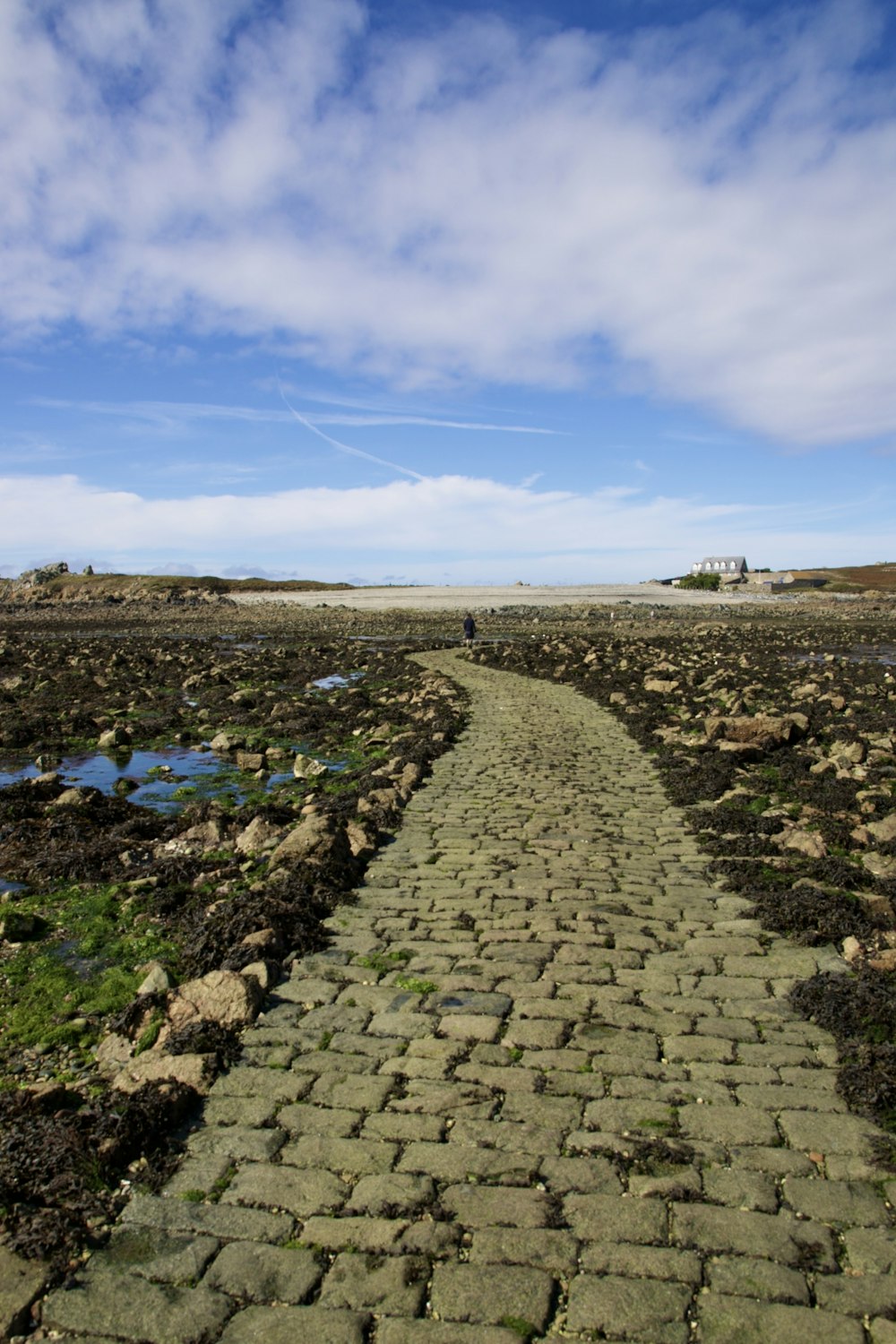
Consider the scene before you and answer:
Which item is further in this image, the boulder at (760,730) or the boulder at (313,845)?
the boulder at (760,730)

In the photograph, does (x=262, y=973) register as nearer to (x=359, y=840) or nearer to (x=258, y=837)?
(x=359, y=840)

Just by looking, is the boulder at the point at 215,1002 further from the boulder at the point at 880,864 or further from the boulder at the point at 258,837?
the boulder at the point at 880,864

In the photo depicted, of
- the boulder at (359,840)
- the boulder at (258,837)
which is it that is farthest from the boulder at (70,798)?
the boulder at (359,840)

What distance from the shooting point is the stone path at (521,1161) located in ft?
11.5

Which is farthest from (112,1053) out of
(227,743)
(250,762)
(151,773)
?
(227,743)

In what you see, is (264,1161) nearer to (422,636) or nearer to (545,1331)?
(545,1331)

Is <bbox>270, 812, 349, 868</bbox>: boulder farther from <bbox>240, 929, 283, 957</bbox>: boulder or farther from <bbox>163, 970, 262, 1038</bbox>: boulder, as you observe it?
<bbox>163, 970, 262, 1038</bbox>: boulder

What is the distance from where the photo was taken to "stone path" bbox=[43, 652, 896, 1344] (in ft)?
11.5

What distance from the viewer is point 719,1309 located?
3469 mm

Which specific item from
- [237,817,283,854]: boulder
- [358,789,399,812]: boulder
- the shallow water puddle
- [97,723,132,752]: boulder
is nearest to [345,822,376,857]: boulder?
[237,817,283,854]: boulder

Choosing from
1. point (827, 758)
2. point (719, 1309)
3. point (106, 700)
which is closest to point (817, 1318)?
point (719, 1309)

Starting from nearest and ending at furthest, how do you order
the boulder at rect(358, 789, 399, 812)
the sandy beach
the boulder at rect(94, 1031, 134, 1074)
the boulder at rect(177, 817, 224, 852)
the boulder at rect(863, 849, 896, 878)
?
1. the boulder at rect(94, 1031, 134, 1074)
2. the boulder at rect(863, 849, 896, 878)
3. the boulder at rect(177, 817, 224, 852)
4. the boulder at rect(358, 789, 399, 812)
5. the sandy beach

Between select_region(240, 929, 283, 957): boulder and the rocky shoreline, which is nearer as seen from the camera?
the rocky shoreline

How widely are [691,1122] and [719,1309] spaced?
1199 mm
